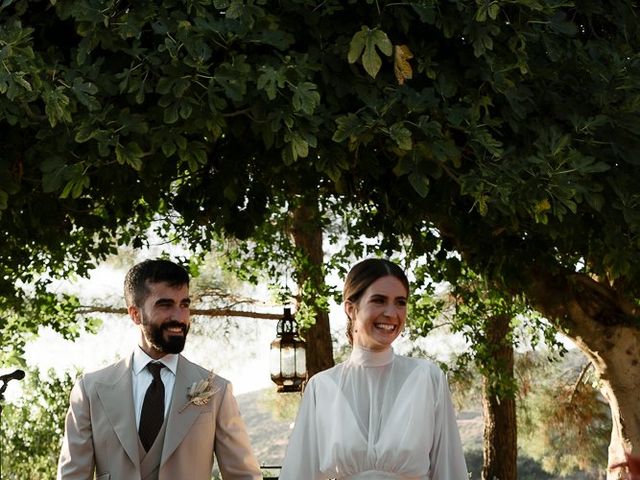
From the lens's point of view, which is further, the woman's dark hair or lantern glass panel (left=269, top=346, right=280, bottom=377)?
lantern glass panel (left=269, top=346, right=280, bottom=377)

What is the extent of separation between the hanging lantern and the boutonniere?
5.79m

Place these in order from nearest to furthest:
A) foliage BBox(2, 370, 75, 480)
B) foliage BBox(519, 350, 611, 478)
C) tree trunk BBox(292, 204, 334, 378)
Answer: tree trunk BBox(292, 204, 334, 378), foliage BBox(519, 350, 611, 478), foliage BBox(2, 370, 75, 480)

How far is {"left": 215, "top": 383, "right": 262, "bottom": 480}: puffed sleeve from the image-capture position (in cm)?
549

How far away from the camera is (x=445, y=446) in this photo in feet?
17.0

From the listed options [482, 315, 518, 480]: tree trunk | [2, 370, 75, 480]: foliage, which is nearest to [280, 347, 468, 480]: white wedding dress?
[482, 315, 518, 480]: tree trunk

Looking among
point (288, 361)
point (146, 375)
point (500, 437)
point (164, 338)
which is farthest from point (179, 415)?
point (500, 437)

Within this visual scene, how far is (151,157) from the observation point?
6.93m

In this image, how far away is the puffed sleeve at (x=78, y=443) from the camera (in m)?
5.38

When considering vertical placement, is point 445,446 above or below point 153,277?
below

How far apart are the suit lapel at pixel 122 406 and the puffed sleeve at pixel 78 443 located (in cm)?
12

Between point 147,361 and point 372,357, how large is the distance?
0.99 metres

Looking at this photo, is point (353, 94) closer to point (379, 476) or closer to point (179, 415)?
point (179, 415)

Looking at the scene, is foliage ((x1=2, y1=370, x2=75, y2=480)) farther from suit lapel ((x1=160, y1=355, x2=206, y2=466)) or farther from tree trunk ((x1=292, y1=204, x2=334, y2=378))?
suit lapel ((x1=160, y1=355, x2=206, y2=466))

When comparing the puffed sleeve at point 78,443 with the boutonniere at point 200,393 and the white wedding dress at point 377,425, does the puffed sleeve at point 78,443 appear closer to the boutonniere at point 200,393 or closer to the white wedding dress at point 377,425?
the boutonniere at point 200,393
